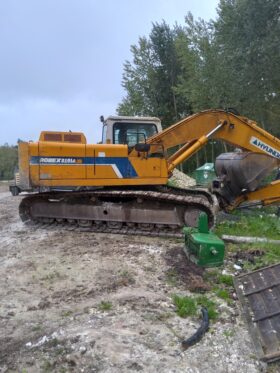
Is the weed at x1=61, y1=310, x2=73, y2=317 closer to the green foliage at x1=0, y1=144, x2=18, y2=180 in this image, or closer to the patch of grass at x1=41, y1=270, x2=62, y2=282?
the patch of grass at x1=41, y1=270, x2=62, y2=282

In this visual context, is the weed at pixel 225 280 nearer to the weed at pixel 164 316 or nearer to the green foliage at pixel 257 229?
the green foliage at pixel 257 229

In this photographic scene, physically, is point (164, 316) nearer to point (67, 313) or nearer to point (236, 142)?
point (67, 313)

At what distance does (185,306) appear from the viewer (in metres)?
4.30

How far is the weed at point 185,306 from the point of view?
13.8 feet

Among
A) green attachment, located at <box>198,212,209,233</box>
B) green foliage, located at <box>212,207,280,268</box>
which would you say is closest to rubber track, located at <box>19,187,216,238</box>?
green foliage, located at <box>212,207,280,268</box>

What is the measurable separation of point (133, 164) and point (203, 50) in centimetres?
2081

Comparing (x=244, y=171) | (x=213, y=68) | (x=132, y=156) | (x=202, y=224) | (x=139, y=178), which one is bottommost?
(x=202, y=224)

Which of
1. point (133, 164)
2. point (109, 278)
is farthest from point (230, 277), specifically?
point (133, 164)

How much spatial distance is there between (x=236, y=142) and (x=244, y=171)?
23.4 inches

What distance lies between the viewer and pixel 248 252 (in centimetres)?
611

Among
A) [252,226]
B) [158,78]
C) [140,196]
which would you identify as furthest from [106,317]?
[158,78]

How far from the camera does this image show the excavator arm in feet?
26.4

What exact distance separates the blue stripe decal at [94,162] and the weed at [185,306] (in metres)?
3.63

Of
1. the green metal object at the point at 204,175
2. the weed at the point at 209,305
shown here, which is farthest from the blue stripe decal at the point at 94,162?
the green metal object at the point at 204,175
